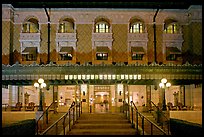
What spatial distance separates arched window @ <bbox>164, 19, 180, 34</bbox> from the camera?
33562 millimetres

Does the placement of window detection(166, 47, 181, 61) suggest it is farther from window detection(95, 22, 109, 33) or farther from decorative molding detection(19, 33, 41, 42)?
decorative molding detection(19, 33, 41, 42)

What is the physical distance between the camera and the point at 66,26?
1319 inches

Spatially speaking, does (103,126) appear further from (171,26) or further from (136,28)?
(171,26)

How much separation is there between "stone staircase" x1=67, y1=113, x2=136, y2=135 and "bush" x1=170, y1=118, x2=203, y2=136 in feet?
7.54

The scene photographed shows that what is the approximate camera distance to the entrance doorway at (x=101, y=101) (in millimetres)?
33719

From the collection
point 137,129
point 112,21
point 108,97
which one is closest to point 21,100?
point 108,97

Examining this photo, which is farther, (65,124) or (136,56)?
(136,56)

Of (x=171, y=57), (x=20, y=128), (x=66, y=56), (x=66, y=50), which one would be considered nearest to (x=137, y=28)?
(x=171, y=57)

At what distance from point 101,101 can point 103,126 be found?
1588 cm

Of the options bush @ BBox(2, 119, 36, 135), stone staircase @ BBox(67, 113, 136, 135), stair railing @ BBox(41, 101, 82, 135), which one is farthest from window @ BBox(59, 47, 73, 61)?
bush @ BBox(2, 119, 36, 135)

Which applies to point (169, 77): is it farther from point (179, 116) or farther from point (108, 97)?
point (108, 97)

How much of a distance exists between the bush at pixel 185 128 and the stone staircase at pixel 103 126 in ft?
7.54

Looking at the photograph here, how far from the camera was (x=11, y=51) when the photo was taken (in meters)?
32.8

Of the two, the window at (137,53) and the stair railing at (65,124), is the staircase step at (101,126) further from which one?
the window at (137,53)
